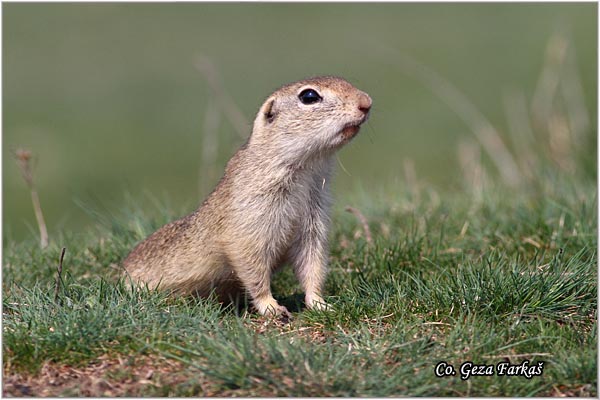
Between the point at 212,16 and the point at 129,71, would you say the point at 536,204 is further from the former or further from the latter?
the point at 212,16

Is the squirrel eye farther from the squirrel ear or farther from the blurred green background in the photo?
the blurred green background

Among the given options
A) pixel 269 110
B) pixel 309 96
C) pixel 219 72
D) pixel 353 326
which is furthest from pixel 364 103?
pixel 219 72

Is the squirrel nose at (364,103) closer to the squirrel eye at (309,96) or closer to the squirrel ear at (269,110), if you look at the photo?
the squirrel eye at (309,96)

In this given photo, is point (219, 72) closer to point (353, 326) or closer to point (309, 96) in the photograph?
point (309, 96)

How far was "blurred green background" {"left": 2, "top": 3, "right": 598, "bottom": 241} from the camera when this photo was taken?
13258 mm

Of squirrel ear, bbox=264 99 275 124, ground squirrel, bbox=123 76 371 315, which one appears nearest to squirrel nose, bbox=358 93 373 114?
ground squirrel, bbox=123 76 371 315

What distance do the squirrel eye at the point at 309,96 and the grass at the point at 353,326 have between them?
122 centimetres

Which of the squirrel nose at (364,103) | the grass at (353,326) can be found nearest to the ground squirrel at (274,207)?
the squirrel nose at (364,103)

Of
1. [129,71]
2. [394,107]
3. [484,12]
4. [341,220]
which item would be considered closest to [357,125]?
[341,220]

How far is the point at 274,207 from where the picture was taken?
5.27 metres

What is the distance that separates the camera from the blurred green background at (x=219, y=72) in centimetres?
1326

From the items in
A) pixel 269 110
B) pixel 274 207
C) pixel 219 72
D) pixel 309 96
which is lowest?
pixel 219 72

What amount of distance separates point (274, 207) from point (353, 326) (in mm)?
963

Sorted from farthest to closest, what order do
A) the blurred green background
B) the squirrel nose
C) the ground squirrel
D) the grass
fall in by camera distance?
the blurred green background, the ground squirrel, the squirrel nose, the grass
